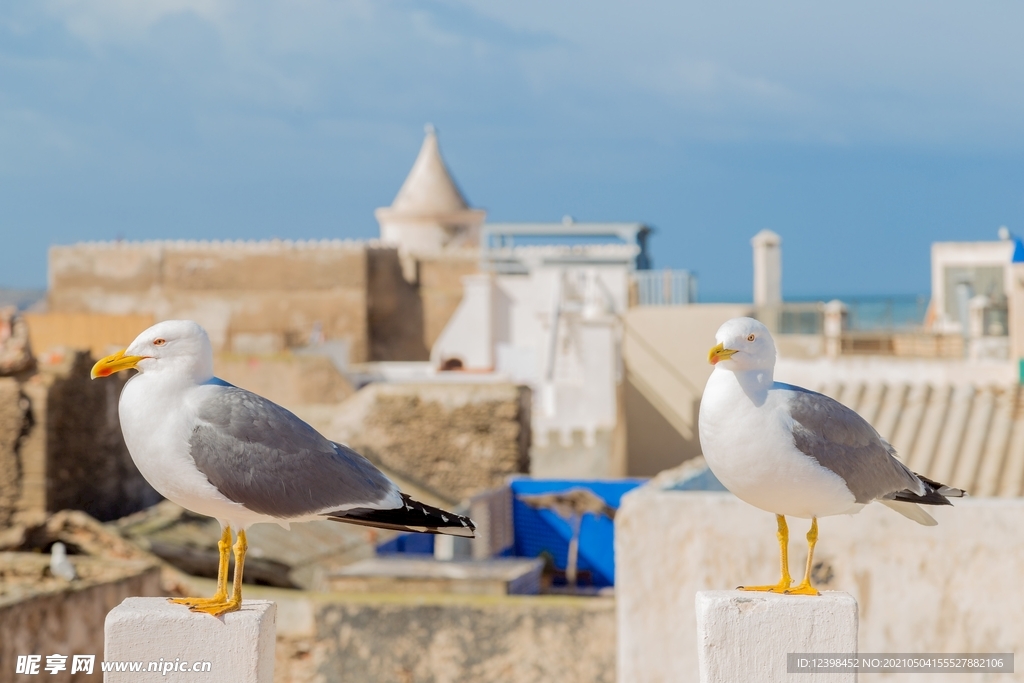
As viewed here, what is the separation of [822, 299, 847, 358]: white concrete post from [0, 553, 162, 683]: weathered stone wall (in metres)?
16.0

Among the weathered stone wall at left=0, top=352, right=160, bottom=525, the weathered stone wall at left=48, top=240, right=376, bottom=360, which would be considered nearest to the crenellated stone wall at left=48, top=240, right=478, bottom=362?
the weathered stone wall at left=48, top=240, right=376, bottom=360

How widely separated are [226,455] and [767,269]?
2784cm

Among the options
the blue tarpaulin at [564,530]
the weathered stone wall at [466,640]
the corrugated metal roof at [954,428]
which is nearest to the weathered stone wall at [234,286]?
the blue tarpaulin at [564,530]

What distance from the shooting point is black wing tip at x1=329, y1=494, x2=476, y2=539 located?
2.85 metres

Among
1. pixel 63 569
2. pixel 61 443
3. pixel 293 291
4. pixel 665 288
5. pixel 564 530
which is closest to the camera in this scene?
pixel 63 569

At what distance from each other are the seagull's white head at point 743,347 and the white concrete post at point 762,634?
0.61m

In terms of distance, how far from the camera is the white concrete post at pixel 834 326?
77.4 feet

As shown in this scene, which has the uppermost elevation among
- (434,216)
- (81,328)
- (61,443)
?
(434,216)

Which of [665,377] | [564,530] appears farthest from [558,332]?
[564,530]

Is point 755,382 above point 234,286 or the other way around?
the other way around

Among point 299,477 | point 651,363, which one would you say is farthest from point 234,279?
point 299,477

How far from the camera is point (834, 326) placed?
24.7 m

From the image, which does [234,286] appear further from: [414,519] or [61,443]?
[414,519]

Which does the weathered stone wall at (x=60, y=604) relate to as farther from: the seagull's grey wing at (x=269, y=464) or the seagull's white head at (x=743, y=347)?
the seagull's white head at (x=743, y=347)
